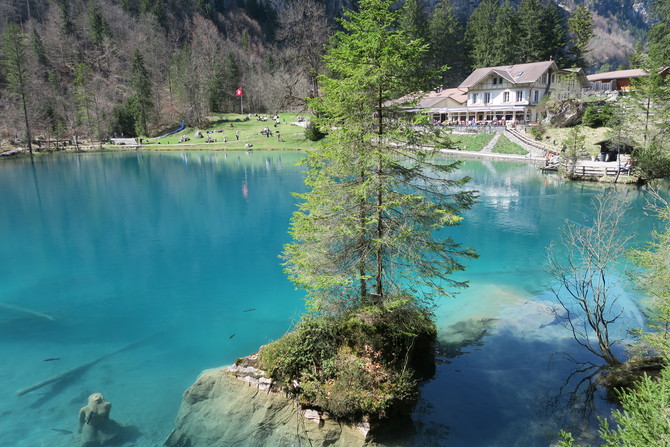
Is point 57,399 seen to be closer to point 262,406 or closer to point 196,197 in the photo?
point 262,406

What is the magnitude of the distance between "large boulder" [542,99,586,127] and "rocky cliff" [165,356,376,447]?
61.8 metres

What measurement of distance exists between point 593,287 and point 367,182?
31.2ft

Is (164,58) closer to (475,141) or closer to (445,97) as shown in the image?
(445,97)

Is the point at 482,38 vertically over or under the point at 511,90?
over

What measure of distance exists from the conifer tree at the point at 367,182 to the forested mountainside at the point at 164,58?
154 feet

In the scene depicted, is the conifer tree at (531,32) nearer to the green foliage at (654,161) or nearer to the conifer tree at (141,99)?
the green foliage at (654,161)

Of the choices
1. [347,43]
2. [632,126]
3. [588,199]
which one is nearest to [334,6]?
[632,126]

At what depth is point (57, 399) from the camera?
1309cm

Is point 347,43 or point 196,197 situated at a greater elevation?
point 347,43

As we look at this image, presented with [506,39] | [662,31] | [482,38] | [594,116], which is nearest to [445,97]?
[506,39]

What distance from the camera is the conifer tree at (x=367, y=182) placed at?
11.2 meters

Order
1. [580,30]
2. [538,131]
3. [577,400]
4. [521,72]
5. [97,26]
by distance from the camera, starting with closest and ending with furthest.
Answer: [577,400]
[538,131]
[521,72]
[580,30]
[97,26]

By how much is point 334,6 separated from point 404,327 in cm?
18123

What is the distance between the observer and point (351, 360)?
1161 cm
